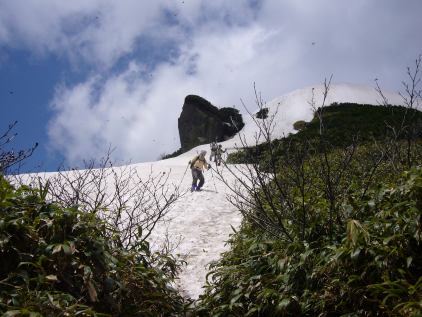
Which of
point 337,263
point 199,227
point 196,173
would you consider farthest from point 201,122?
point 337,263

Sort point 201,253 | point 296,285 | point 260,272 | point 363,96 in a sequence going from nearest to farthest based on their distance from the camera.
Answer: point 296,285 → point 260,272 → point 201,253 → point 363,96

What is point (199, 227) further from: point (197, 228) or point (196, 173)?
point (196, 173)

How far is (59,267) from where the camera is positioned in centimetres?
358

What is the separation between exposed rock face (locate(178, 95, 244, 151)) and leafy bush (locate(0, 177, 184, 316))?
113ft

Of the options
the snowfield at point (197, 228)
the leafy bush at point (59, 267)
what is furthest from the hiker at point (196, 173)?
the leafy bush at point (59, 267)

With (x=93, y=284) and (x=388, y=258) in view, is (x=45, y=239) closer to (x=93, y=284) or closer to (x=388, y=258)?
(x=93, y=284)

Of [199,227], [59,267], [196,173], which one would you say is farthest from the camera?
[196,173]

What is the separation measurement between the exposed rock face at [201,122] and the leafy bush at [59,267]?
34564 mm

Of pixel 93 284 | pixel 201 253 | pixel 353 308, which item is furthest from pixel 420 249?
pixel 201 253

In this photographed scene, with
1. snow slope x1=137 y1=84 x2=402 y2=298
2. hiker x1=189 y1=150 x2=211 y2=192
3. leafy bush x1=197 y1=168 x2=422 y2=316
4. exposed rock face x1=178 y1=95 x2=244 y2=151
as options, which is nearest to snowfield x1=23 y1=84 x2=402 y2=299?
snow slope x1=137 y1=84 x2=402 y2=298

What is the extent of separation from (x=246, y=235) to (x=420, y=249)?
3.47 m

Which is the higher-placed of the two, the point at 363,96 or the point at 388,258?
the point at 363,96

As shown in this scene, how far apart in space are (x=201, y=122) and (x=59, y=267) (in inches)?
1446

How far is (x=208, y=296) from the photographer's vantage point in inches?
199
